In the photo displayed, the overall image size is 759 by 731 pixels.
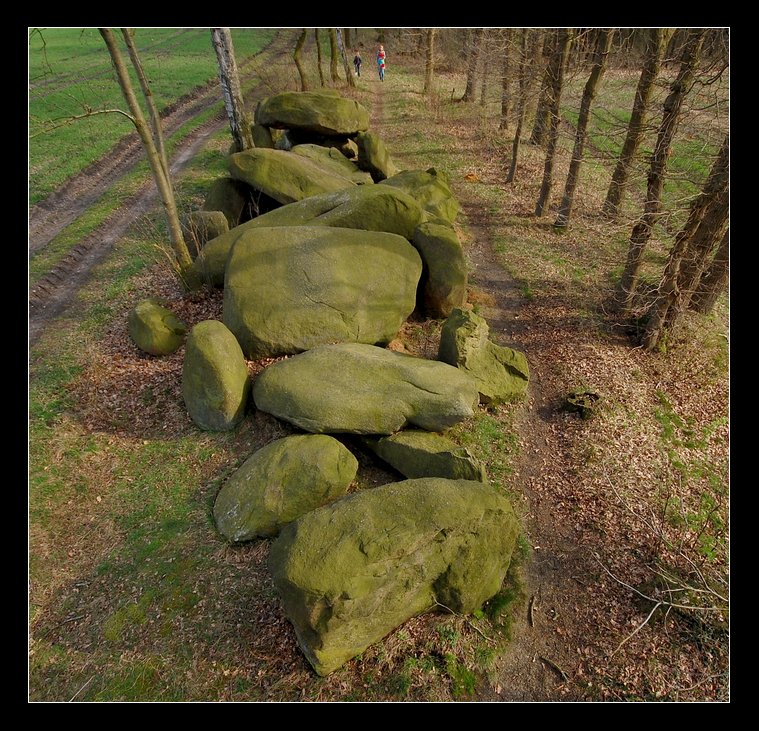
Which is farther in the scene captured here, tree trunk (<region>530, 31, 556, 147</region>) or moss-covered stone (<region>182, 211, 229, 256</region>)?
tree trunk (<region>530, 31, 556, 147</region>)

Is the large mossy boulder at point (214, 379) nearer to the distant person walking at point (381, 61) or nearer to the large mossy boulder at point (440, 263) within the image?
the large mossy boulder at point (440, 263)

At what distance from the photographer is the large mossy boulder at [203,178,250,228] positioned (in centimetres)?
1412

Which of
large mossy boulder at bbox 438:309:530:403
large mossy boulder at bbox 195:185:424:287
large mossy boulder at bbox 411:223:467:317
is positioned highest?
large mossy boulder at bbox 195:185:424:287

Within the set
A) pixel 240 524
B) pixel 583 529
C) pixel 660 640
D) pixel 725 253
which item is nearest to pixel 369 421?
pixel 240 524

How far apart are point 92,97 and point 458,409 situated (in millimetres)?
29949

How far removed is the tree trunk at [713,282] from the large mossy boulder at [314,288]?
24.0 ft

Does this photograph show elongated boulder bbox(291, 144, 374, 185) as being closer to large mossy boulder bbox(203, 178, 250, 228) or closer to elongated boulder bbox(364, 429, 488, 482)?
large mossy boulder bbox(203, 178, 250, 228)

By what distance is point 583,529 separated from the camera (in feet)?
24.8

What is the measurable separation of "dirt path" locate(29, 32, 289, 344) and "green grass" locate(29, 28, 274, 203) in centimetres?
59

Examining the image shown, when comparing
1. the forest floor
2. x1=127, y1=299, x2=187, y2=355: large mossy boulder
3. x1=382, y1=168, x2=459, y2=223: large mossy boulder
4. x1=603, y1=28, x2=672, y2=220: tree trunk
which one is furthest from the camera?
x1=382, y1=168, x2=459, y2=223: large mossy boulder

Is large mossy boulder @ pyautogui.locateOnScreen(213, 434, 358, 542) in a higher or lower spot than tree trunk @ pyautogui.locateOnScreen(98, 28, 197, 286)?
lower

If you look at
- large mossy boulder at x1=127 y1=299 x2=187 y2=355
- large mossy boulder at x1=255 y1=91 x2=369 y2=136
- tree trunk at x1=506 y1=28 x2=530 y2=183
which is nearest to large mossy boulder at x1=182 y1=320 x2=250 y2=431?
large mossy boulder at x1=127 y1=299 x2=187 y2=355

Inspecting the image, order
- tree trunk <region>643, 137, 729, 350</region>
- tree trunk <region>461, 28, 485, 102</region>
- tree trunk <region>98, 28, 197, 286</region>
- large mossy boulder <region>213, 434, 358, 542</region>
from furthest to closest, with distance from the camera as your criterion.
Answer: tree trunk <region>461, 28, 485, 102</region> → tree trunk <region>643, 137, 729, 350</region> → tree trunk <region>98, 28, 197, 286</region> → large mossy boulder <region>213, 434, 358, 542</region>

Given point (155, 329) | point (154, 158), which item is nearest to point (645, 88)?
point (154, 158)
